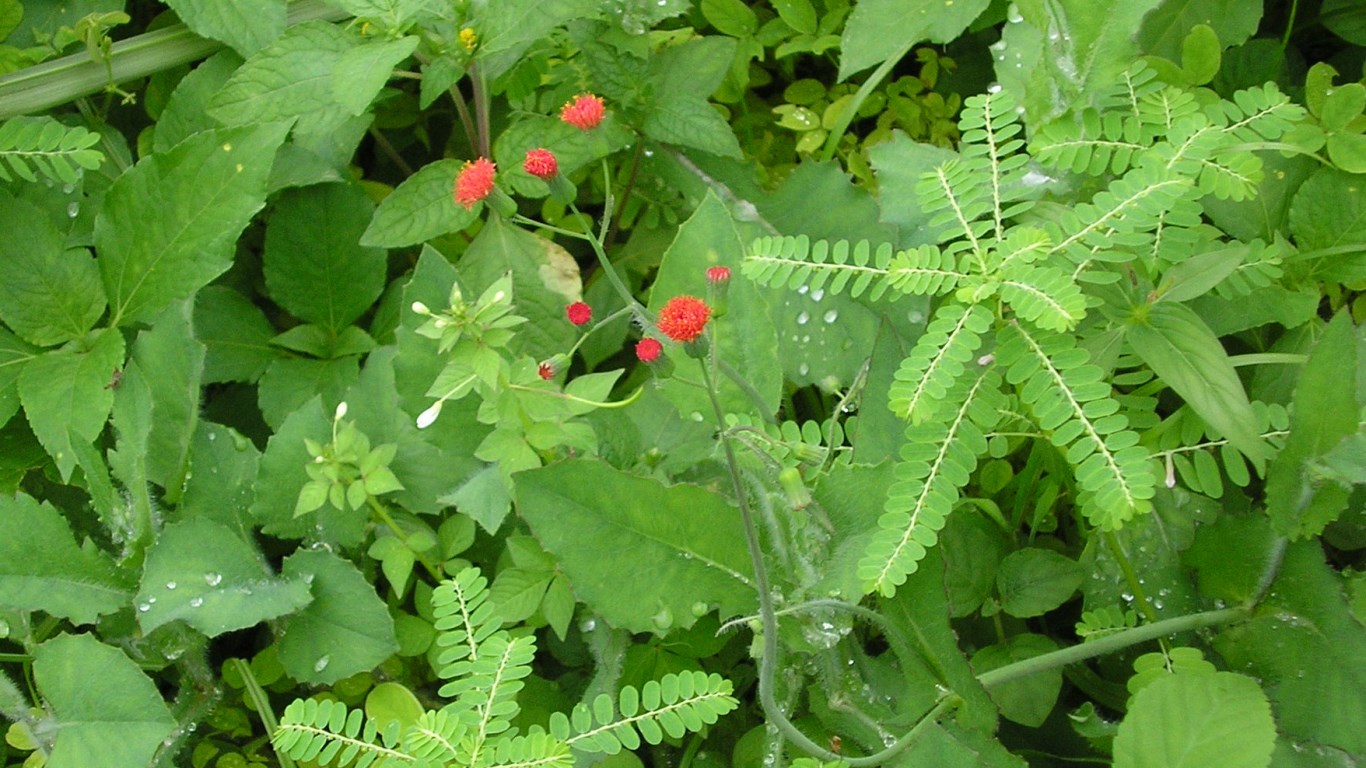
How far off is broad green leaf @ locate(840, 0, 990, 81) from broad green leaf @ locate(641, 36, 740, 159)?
227 mm

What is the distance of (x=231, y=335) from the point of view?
2.13m

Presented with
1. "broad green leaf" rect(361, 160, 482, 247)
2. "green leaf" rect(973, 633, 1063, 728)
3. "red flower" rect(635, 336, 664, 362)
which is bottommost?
"green leaf" rect(973, 633, 1063, 728)

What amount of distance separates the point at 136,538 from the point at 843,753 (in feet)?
3.75

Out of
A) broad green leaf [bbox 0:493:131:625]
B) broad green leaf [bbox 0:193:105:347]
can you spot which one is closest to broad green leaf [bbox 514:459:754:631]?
broad green leaf [bbox 0:493:131:625]

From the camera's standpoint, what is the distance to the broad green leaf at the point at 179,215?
1951mm

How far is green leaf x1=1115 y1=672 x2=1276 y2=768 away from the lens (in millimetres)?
1324

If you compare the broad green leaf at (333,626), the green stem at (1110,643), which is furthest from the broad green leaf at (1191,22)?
the broad green leaf at (333,626)

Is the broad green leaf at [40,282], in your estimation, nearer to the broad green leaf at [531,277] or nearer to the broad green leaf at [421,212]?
the broad green leaf at [421,212]

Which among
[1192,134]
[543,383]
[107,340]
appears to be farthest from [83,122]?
[1192,134]

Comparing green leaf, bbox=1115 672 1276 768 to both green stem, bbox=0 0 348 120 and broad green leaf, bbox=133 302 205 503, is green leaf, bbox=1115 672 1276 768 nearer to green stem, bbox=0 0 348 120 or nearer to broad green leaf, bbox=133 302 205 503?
broad green leaf, bbox=133 302 205 503

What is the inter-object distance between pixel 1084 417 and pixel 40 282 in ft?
5.78

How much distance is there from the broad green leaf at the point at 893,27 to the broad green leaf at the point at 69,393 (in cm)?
138

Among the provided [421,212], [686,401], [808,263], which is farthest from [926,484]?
[421,212]

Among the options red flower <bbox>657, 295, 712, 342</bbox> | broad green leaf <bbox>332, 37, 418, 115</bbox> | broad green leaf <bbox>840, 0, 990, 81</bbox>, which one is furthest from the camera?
broad green leaf <bbox>840, 0, 990, 81</bbox>
